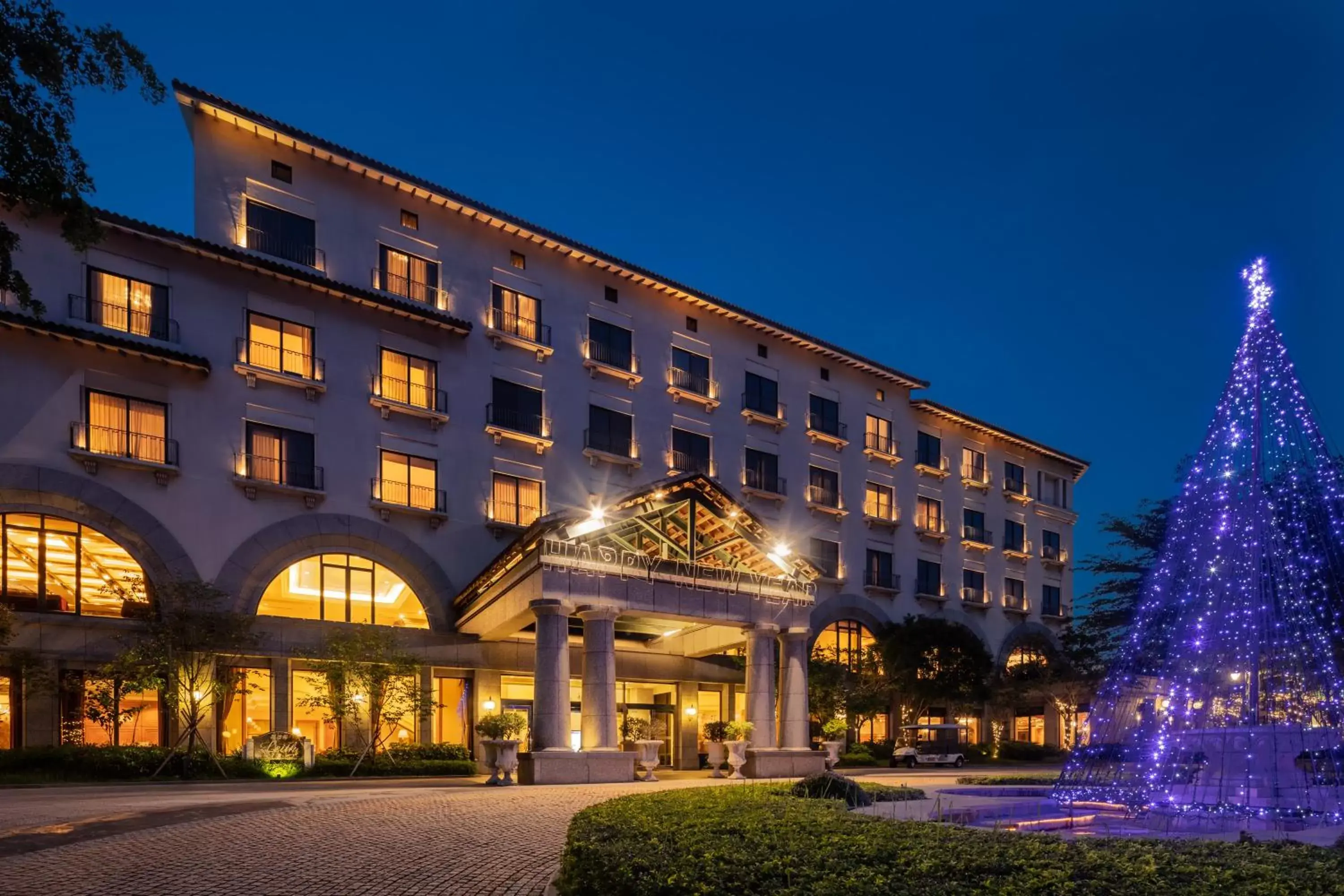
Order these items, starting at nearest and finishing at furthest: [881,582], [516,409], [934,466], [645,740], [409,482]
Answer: [645,740], [409,482], [516,409], [881,582], [934,466]

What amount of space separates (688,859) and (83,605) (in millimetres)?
27996

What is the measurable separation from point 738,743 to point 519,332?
61.2 ft

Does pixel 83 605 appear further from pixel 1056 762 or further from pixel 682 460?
pixel 1056 762

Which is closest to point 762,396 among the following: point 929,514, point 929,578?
point 929,514

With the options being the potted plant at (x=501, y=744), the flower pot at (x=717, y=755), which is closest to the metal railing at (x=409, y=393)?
the potted plant at (x=501, y=744)

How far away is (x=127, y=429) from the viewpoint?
31938mm

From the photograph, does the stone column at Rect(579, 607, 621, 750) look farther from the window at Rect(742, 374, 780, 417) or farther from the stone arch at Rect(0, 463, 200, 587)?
the window at Rect(742, 374, 780, 417)

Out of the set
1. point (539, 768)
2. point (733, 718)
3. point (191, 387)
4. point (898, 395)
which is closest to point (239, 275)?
point (191, 387)

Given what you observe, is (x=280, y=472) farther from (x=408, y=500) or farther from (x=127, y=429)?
(x=127, y=429)

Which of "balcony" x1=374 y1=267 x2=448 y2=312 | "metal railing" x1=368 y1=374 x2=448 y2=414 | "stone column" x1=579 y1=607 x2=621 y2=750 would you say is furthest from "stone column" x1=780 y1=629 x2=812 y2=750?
"balcony" x1=374 y1=267 x2=448 y2=312

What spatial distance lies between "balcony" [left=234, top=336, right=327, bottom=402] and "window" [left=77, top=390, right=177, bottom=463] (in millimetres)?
2940

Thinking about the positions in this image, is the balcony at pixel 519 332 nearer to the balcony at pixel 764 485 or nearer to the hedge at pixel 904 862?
the balcony at pixel 764 485

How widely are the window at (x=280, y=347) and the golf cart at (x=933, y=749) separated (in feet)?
105

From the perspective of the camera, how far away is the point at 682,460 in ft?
153
